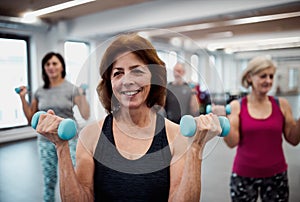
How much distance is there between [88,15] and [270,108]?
542mm

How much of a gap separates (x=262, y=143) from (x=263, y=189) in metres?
0.13

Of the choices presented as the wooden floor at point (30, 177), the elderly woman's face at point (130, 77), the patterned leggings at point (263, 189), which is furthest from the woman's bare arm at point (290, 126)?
the elderly woman's face at point (130, 77)

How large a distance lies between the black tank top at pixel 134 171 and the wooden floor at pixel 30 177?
0.58 m

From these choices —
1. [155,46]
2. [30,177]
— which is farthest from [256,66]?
[30,177]

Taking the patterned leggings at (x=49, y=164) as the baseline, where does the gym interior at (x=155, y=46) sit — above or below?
above

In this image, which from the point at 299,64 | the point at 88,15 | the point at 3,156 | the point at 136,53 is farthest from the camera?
the point at 3,156

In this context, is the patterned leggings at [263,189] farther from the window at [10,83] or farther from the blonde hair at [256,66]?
the window at [10,83]

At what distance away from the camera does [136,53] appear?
319 millimetres

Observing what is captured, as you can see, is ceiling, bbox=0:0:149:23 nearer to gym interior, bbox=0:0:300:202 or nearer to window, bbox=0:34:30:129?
gym interior, bbox=0:0:300:202

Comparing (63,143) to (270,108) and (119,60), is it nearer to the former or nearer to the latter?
(119,60)

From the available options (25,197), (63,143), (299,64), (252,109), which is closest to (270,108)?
(252,109)

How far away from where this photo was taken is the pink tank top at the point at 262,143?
0.69 m

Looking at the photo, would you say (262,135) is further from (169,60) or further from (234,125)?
(169,60)

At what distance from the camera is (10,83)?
775mm
